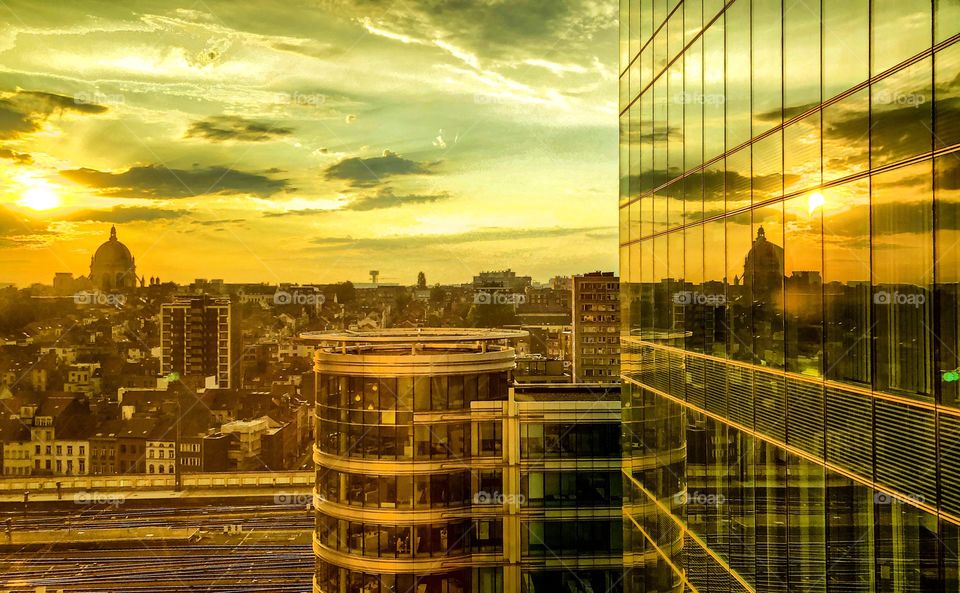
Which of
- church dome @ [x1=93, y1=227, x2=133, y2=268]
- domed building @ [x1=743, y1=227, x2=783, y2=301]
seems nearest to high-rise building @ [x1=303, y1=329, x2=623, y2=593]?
domed building @ [x1=743, y1=227, x2=783, y2=301]

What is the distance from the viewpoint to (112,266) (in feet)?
199

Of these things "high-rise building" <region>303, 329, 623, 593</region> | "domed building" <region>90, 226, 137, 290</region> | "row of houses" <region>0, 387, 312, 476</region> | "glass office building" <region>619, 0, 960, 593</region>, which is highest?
"domed building" <region>90, 226, 137, 290</region>

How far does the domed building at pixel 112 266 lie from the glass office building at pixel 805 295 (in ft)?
170

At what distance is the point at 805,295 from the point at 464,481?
15326mm

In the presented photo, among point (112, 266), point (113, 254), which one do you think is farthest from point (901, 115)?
point (112, 266)

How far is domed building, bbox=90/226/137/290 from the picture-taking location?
178 ft

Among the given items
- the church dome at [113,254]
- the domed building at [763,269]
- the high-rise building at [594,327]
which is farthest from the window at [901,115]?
the high-rise building at [594,327]

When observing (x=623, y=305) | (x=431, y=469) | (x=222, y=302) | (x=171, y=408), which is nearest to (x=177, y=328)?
(x=222, y=302)

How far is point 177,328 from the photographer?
8531cm

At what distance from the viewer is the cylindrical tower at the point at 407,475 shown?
67.6 ft

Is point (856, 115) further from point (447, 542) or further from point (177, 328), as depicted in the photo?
point (177, 328)

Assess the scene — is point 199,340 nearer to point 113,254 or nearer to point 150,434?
point 150,434

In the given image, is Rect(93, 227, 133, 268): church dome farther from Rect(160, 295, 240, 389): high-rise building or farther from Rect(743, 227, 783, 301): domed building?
Rect(743, 227, 783, 301): domed building

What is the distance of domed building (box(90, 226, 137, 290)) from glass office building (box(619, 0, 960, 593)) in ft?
170
